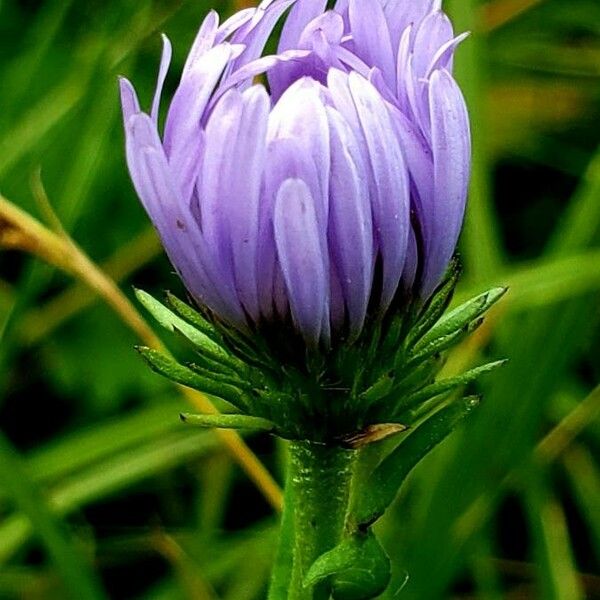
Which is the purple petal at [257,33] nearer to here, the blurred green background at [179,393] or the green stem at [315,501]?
the green stem at [315,501]

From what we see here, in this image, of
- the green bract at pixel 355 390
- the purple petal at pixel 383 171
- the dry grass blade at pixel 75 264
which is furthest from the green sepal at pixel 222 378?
the dry grass blade at pixel 75 264

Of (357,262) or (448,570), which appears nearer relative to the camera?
(357,262)

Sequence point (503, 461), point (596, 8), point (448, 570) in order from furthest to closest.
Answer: point (596, 8) < point (503, 461) < point (448, 570)

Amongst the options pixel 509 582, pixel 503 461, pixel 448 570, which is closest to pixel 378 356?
pixel 448 570

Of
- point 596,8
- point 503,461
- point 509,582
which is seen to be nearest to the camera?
point 503,461

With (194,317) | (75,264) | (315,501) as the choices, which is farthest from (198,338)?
(75,264)

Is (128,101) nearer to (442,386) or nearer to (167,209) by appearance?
(167,209)

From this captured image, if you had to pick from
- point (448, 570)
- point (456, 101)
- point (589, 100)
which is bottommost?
point (448, 570)

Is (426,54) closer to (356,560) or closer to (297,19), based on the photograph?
(297,19)
